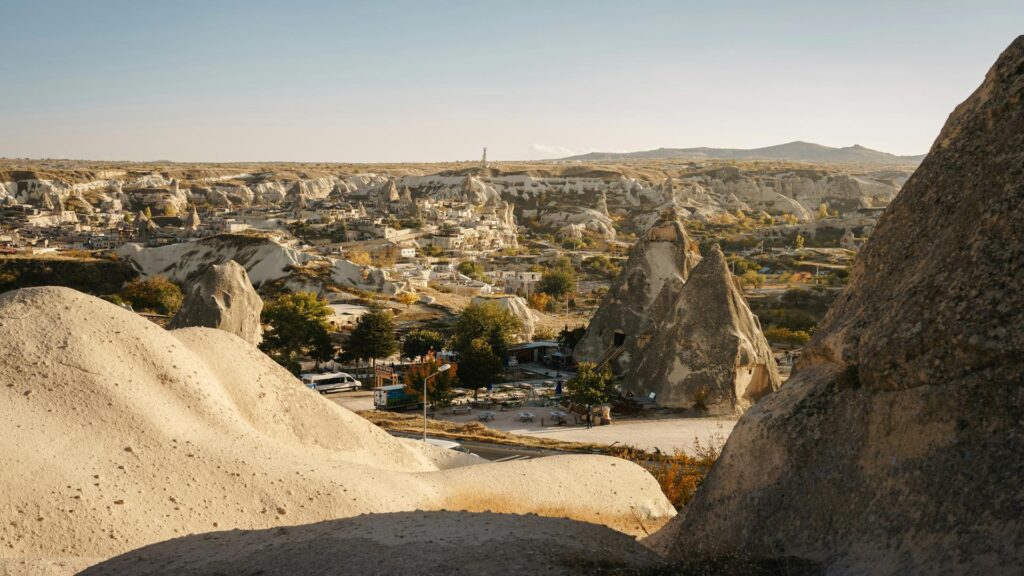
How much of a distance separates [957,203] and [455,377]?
2351 centimetres

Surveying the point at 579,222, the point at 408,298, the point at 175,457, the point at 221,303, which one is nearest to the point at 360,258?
the point at 408,298

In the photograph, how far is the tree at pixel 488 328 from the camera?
38.3 m

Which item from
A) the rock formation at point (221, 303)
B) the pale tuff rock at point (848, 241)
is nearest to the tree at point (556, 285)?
the pale tuff rock at point (848, 241)

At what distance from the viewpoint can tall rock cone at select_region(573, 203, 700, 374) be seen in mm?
34878

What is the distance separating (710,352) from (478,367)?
29.5 ft

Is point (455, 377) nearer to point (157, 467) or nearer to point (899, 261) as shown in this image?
point (157, 467)

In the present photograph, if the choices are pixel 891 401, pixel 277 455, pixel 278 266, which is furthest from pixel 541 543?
pixel 278 266

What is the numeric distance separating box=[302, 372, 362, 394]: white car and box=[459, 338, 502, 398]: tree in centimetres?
461

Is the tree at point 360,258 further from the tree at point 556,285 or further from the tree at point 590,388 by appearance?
the tree at point 590,388

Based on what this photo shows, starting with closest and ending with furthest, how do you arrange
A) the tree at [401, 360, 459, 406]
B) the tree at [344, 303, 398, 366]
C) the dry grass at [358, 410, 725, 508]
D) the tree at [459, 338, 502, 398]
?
1. the dry grass at [358, 410, 725, 508]
2. the tree at [401, 360, 459, 406]
3. the tree at [459, 338, 502, 398]
4. the tree at [344, 303, 398, 366]

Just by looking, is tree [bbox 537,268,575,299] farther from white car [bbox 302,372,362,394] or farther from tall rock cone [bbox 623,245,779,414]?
tall rock cone [bbox 623,245,779,414]

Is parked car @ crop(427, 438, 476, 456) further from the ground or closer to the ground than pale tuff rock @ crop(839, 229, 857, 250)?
closer to the ground

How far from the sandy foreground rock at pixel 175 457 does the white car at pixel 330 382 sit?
17.8 metres

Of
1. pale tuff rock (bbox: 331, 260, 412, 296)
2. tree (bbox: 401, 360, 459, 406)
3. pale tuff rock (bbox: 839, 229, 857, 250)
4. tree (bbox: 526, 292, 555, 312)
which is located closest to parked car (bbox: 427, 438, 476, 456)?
tree (bbox: 401, 360, 459, 406)
